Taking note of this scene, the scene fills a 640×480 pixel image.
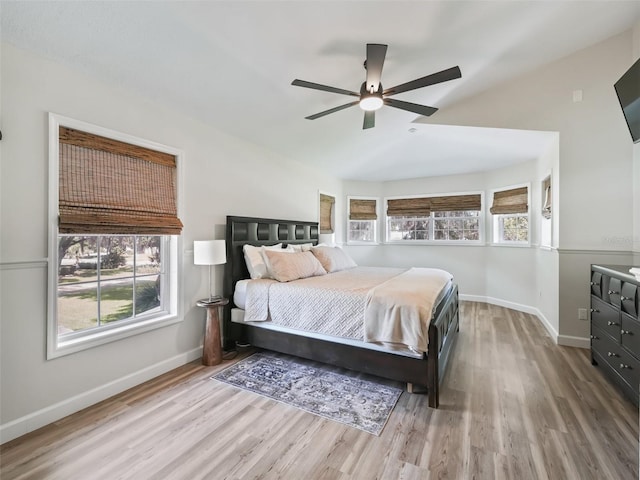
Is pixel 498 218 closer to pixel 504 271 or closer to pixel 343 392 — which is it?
pixel 504 271

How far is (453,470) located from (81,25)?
3.46 meters

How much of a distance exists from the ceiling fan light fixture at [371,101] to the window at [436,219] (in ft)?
12.9

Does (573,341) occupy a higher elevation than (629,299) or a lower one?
lower

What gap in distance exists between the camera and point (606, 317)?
251cm

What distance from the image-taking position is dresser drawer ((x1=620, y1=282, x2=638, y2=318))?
6.73 feet

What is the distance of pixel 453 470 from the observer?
154 cm

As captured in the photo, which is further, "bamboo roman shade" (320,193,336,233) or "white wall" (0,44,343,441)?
"bamboo roman shade" (320,193,336,233)

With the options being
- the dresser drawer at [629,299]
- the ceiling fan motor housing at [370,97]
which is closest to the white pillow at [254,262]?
the ceiling fan motor housing at [370,97]

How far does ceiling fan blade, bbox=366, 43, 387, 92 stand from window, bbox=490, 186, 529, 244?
13.1 feet

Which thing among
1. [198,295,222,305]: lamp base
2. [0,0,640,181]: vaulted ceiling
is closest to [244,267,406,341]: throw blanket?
[198,295,222,305]: lamp base

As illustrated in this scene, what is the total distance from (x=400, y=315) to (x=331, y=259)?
6.27ft

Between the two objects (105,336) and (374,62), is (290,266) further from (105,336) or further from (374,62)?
(374,62)

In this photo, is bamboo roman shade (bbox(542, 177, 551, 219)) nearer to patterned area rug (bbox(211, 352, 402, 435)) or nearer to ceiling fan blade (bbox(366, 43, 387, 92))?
ceiling fan blade (bbox(366, 43, 387, 92))

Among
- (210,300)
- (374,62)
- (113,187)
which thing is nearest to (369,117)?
(374,62)
